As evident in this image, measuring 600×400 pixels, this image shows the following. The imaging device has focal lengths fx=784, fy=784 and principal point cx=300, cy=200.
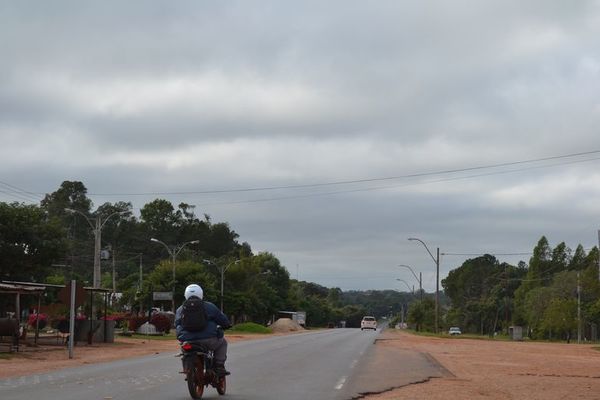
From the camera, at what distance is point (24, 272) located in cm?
3997

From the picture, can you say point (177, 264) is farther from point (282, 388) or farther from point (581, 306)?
point (282, 388)

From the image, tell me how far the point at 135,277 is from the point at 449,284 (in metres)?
77.7

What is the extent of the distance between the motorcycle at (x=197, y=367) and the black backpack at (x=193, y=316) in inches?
10.9

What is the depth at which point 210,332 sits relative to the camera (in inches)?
507

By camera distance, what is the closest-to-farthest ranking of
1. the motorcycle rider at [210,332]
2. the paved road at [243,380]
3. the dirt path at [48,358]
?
1. the motorcycle rider at [210,332]
2. the paved road at [243,380]
3. the dirt path at [48,358]

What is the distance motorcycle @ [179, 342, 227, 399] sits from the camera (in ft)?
41.2

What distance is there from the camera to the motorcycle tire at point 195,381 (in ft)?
41.2

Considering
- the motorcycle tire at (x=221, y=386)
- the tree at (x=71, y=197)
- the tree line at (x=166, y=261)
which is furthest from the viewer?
the tree at (x=71, y=197)

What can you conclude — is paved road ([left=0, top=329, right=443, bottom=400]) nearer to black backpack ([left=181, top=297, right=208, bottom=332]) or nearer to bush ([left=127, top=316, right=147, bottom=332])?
black backpack ([left=181, top=297, right=208, bottom=332])

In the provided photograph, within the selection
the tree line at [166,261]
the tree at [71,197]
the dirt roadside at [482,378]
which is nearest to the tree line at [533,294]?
the tree line at [166,261]

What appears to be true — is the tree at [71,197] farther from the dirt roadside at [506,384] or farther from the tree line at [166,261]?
the dirt roadside at [506,384]

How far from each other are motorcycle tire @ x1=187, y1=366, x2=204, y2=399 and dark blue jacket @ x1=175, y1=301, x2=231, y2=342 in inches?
20.1

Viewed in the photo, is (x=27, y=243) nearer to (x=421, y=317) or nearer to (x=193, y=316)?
(x=193, y=316)

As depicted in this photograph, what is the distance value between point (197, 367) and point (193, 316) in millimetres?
848
